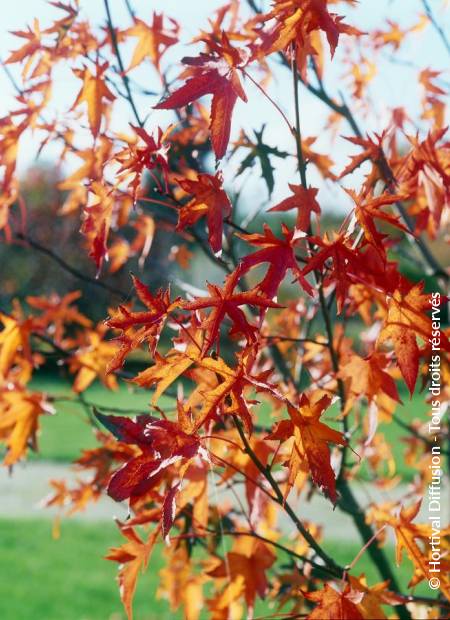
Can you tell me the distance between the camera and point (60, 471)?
28.5 feet

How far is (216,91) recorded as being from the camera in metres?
1.11

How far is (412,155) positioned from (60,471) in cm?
761

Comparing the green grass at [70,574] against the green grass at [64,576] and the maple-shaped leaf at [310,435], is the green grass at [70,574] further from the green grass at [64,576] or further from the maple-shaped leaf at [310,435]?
the maple-shaped leaf at [310,435]

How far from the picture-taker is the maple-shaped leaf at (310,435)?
1089mm

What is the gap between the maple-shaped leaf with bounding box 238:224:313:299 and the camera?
1116mm

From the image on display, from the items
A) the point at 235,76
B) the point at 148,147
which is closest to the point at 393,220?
the point at 235,76

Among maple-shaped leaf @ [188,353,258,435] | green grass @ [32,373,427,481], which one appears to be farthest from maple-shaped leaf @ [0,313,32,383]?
green grass @ [32,373,427,481]

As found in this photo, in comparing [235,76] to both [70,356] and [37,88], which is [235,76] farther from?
[70,356]

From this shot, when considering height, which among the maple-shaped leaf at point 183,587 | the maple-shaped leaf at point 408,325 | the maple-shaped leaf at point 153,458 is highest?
the maple-shaped leaf at point 408,325

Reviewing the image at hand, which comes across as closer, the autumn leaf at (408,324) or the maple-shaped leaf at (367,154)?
the autumn leaf at (408,324)

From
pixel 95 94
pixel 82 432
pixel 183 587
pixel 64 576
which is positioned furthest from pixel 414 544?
pixel 82 432

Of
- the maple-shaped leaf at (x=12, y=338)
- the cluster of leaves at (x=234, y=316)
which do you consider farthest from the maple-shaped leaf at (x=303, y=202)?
the maple-shaped leaf at (x=12, y=338)

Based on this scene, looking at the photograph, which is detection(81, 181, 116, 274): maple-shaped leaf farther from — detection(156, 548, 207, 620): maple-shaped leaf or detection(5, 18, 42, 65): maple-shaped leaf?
detection(156, 548, 207, 620): maple-shaped leaf

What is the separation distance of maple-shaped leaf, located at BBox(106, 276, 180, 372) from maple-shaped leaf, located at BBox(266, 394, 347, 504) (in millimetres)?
196
